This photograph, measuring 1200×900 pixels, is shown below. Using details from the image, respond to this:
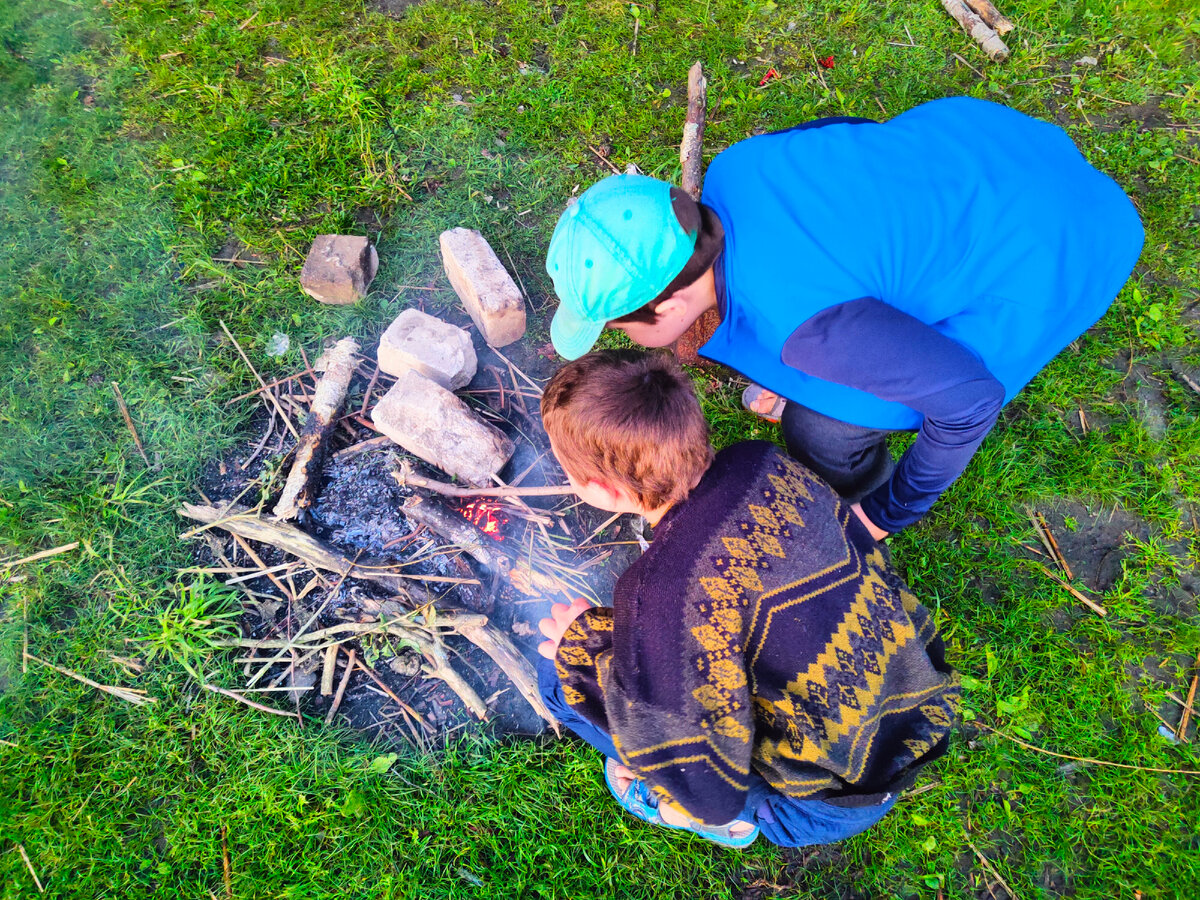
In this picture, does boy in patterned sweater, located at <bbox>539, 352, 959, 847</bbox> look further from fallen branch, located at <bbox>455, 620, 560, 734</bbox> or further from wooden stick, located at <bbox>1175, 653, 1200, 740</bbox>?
wooden stick, located at <bbox>1175, 653, 1200, 740</bbox>

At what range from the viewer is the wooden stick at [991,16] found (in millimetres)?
4379

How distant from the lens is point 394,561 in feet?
9.52

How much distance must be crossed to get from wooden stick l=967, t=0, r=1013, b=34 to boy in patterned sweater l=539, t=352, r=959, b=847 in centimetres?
428

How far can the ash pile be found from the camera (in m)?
2.81

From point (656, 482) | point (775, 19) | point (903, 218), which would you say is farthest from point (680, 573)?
point (775, 19)

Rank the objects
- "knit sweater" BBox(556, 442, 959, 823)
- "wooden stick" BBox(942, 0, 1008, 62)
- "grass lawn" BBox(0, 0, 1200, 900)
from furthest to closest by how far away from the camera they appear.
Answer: "wooden stick" BBox(942, 0, 1008, 62) → "grass lawn" BBox(0, 0, 1200, 900) → "knit sweater" BBox(556, 442, 959, 823)

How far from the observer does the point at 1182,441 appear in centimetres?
351

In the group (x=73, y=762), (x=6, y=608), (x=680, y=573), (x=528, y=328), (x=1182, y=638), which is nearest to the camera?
(x=680, y=573)

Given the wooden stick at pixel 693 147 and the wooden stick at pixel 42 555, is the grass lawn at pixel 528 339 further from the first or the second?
the wooden stick at pixel 693 147

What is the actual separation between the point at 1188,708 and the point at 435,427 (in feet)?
12.8

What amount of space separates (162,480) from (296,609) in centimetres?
96

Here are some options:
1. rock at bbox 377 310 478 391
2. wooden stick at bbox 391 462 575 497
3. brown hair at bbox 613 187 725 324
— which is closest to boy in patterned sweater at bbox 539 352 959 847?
brown hair at bbox 613 187 725 324

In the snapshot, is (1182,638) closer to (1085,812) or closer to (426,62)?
(1085,812)

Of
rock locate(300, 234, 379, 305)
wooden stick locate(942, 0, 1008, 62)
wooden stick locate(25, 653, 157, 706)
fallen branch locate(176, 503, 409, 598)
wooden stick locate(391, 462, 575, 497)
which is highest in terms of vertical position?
wooden stick locate(942, 0, 1008, 62)
